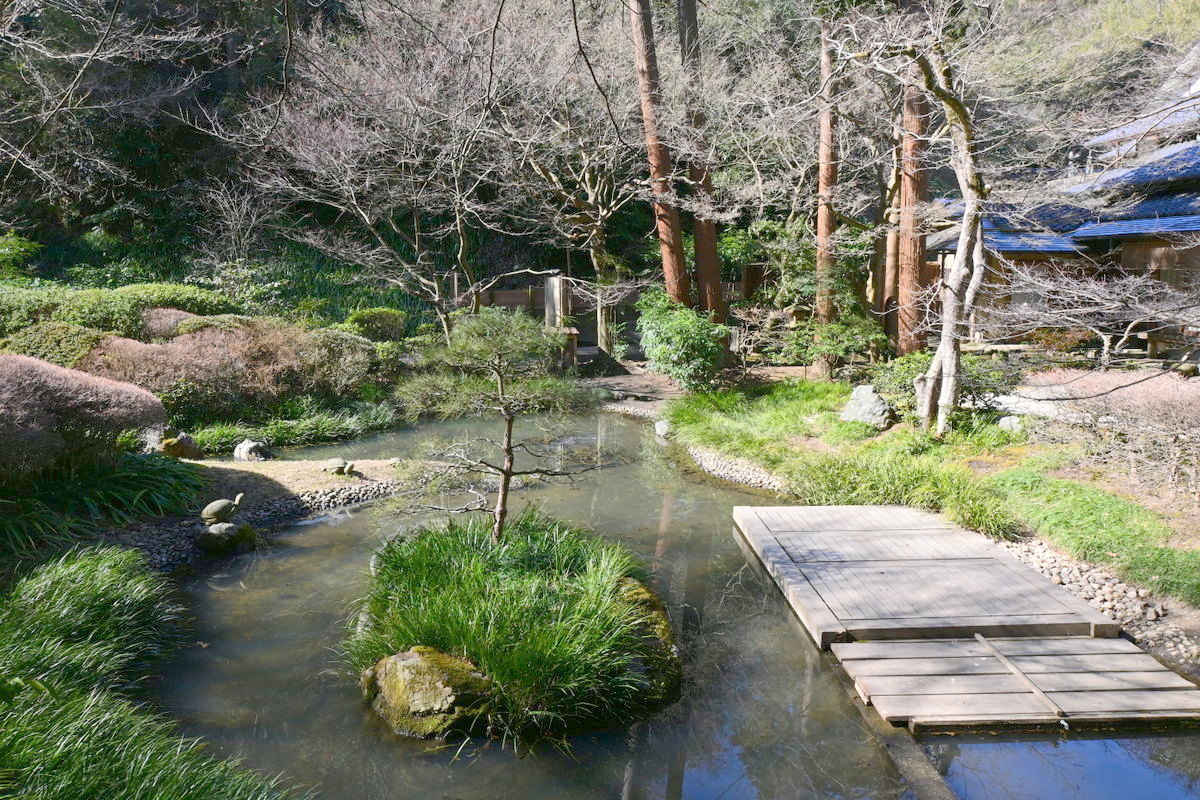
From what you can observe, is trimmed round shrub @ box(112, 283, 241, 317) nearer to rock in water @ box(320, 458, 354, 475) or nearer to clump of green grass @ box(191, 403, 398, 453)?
clump of green grass @ box(191, 403, 398, 453)

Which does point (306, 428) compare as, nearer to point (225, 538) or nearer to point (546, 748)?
point (225, 538)

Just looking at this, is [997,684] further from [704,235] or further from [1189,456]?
[704,235]

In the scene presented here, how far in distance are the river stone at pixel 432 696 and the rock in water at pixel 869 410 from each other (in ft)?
18.7

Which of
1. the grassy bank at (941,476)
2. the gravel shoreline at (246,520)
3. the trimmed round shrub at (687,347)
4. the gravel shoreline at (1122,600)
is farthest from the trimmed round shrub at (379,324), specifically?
the gravel shoreline at (1122,600)

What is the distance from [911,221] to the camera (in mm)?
8836

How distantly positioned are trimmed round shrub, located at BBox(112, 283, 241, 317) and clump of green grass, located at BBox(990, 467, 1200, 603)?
9.48m

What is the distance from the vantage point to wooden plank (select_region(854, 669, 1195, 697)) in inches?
156

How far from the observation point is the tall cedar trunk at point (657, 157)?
10867 millimetres

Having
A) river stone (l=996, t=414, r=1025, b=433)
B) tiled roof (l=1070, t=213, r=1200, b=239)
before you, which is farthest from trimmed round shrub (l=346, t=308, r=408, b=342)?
tiled roof (l=1070, t=213, r=1200, b=239)

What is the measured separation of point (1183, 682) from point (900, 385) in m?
4.63

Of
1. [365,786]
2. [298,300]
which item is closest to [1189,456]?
[365,786]

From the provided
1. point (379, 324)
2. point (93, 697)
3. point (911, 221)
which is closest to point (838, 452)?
point (911, 221)

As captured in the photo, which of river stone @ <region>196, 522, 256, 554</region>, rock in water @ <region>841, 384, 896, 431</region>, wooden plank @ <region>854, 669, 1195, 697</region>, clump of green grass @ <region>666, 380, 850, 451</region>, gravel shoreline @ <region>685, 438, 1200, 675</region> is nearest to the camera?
wooden plank @ <region>854, 669, 1195, 697</region>

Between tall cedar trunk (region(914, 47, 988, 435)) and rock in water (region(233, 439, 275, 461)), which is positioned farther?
rock in water (region(233, 439, 275, 461))
